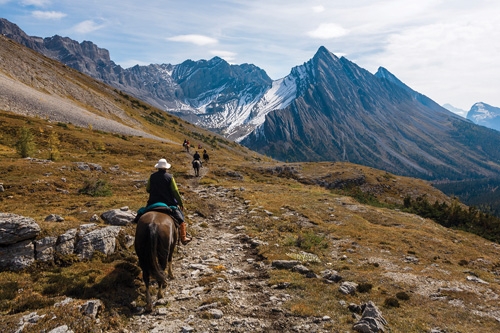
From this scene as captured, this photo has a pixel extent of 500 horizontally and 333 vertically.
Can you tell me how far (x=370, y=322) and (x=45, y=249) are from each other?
1355 cm

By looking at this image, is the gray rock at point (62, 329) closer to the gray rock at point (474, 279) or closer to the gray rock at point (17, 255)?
the gray rock at point (17, 255)

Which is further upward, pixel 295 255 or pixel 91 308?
pixel 91 308

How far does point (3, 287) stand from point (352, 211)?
105ft

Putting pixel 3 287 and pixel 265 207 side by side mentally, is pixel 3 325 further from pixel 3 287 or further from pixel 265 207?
pixel 265 207

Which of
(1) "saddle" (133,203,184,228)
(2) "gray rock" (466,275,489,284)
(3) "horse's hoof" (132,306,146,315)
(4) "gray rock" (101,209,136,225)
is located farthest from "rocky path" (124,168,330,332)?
(2) "gray rock" (466,275,489,284)

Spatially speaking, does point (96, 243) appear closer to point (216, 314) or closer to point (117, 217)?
point (117, 217)

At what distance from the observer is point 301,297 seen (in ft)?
41.5

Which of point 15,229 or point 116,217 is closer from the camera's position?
point 15,229

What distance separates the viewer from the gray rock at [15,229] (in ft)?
41.1

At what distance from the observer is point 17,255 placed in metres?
12.7

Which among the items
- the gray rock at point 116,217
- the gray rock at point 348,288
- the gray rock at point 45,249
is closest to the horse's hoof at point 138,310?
the gray rock at point 45,249

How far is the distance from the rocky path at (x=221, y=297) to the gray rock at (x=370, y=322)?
3.90ft

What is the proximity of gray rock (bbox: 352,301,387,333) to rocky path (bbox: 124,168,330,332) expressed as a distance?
3.90ft

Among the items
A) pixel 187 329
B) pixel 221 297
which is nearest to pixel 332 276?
pixel 221 297
